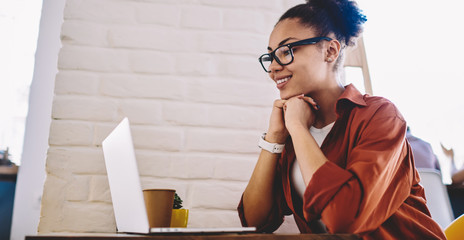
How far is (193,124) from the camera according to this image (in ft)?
4.74

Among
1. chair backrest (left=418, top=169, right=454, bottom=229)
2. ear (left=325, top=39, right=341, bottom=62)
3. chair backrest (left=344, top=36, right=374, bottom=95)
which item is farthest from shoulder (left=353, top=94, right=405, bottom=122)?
chair backrest (left=344, top=36, right=374, bottom=95)

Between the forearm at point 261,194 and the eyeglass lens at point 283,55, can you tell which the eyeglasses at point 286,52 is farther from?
the forearm at point 261,194

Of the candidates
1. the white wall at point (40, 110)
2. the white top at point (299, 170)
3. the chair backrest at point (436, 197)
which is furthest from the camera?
the chair backrest at point (436, 197)

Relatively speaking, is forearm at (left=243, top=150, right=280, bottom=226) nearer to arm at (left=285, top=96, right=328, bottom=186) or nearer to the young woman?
the young woman

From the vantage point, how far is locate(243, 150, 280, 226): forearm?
48.3 inches

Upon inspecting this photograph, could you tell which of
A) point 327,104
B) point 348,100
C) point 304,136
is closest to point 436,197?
point 327,104

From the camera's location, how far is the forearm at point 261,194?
4.02 feet

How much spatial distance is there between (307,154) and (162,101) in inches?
30.5

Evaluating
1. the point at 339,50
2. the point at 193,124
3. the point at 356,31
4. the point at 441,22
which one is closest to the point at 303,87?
the point at 339,50

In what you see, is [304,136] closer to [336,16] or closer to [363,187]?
[363,187]

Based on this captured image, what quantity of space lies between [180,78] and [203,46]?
193 millimetres

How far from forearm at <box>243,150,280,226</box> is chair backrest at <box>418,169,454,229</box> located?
36.1 inches

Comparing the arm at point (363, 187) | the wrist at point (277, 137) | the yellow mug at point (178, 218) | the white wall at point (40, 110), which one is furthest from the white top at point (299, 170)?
the white wall at point (40, 110)

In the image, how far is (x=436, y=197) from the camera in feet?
5.36
